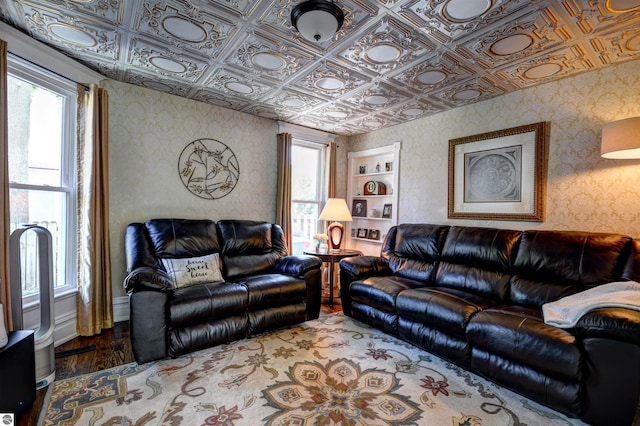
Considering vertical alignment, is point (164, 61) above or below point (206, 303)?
above

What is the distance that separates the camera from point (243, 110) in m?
4.06

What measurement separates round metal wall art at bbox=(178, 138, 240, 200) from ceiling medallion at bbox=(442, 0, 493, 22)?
2.92m

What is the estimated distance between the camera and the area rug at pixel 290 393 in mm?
1811

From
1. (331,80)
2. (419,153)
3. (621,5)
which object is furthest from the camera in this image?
(419,153)

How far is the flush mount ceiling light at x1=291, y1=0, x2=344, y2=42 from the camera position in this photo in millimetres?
1876

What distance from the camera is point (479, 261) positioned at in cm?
302

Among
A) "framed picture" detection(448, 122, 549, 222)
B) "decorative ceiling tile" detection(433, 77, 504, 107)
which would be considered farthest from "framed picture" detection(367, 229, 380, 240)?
"decorative ceiling tile" detection(433, 77, 504, 107)

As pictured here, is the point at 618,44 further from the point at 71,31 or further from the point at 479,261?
the point at 71,31

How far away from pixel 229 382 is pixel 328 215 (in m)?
2.50

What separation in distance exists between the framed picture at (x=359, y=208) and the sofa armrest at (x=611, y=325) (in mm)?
3367

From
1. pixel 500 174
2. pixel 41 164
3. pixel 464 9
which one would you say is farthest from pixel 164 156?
pixel 500 174

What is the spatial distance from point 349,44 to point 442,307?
2185 mm

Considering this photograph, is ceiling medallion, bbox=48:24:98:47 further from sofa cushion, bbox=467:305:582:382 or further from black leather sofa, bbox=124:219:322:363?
sofa cushion, bbox=467:305:582:382

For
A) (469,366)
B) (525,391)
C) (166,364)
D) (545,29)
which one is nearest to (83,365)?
(166,364)
